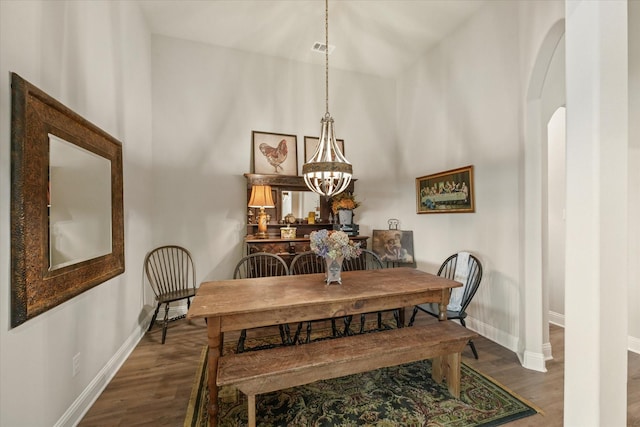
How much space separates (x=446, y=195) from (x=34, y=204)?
3.90 meters

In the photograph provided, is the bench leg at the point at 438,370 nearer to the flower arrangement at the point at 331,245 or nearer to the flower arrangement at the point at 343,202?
the flower arrangement at the point at 331,245

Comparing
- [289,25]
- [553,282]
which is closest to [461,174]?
[553,282]

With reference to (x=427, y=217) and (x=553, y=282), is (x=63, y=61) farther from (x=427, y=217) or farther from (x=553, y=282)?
(x=553, y=282)

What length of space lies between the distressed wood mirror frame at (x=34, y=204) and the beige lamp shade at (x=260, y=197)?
189 cm

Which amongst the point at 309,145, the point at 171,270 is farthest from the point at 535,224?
the point at 171,270

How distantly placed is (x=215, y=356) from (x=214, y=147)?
2.96 meters

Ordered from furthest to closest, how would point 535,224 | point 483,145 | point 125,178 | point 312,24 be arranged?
1. point 312,24
2. point 483,145
3. point 125,178
4. point 535,224

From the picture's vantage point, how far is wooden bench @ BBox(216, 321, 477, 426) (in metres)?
1.66

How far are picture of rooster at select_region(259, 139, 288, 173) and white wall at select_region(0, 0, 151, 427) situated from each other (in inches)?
59.9

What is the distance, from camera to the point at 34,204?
4.97 ft

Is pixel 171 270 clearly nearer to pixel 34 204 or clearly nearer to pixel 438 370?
pixel 34 204

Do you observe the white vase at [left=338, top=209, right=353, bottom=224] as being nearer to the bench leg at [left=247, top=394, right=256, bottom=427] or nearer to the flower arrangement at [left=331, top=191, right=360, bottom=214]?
the flower arrangement at [left=331, top=191, right=360, bottom=214]

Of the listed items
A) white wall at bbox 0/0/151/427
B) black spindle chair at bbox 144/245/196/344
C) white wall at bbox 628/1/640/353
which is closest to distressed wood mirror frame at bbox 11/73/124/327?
white wall at bbox 0/0/151/427

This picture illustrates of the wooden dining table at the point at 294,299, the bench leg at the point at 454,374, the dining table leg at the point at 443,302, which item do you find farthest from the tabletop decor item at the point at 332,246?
the bench leg at the point at 454,374
